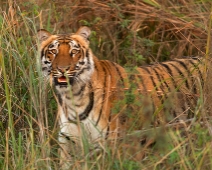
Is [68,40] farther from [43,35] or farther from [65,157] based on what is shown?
[65,157]

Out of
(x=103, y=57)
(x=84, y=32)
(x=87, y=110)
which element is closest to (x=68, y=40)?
(x=84, y=32)

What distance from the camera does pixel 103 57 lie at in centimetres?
579

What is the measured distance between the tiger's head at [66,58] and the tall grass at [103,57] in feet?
0.30

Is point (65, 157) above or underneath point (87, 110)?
underneath

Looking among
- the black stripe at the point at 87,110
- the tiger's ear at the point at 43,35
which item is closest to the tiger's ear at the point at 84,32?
the tiger's ear at the point at 43,35

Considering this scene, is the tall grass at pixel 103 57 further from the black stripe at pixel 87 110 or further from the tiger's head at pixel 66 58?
the black stripe at pixel 87 110

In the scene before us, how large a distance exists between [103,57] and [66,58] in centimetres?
143

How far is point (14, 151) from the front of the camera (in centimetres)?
392

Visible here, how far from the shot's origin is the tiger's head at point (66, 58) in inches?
170

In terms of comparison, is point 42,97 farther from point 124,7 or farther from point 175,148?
point 124,7

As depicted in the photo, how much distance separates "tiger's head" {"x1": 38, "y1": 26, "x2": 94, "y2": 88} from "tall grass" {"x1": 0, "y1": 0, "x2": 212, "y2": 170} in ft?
0.30

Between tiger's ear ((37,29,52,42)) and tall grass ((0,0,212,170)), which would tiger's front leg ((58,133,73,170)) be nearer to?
tall grass ((0,0,212,170))

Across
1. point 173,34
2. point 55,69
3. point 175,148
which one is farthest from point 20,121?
point 173,34

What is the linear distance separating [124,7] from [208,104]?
7.09 ft
